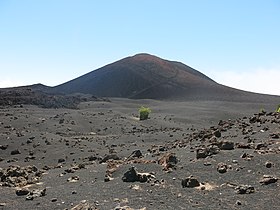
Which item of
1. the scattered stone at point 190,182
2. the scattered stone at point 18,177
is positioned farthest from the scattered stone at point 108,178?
the scattered stone at point 18,177

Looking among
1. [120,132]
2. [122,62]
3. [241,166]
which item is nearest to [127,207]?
[241,166]

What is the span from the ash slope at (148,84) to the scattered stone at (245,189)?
1870 inches

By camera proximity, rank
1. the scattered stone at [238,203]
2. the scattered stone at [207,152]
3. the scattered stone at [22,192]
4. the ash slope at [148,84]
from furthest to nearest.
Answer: the ash slope at [148,84], the scattered stone at [207,152], the scattered stone at [22,192], the scattered stone at [238,203]

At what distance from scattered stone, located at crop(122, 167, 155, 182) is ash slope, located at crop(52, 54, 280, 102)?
4670 cm

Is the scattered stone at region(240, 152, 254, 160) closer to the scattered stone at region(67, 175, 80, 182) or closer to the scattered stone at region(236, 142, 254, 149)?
the scattered stone at region(236, 142, 254, 149)

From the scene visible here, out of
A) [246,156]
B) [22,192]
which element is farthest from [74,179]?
[246,156]

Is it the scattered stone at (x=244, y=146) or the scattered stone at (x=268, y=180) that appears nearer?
the scattered stone at (x=268, y=180)

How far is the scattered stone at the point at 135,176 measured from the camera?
809cm

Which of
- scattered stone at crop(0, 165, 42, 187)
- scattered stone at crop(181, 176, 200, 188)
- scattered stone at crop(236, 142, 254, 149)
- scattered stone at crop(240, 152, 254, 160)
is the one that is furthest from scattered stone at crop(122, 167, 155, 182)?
scattered stone at crop(236, 142, 254, 149)

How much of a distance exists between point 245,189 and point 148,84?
57765mm

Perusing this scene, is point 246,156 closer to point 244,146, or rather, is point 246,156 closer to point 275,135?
point 244,146

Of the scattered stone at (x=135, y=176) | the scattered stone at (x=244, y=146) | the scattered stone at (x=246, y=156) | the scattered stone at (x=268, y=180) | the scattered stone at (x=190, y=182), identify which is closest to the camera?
the scattered stone at (x=268, y=180)

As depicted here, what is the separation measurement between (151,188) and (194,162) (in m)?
1.84

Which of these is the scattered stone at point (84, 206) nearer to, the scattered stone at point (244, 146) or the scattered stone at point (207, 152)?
the scattered stone at point (207, 152)
